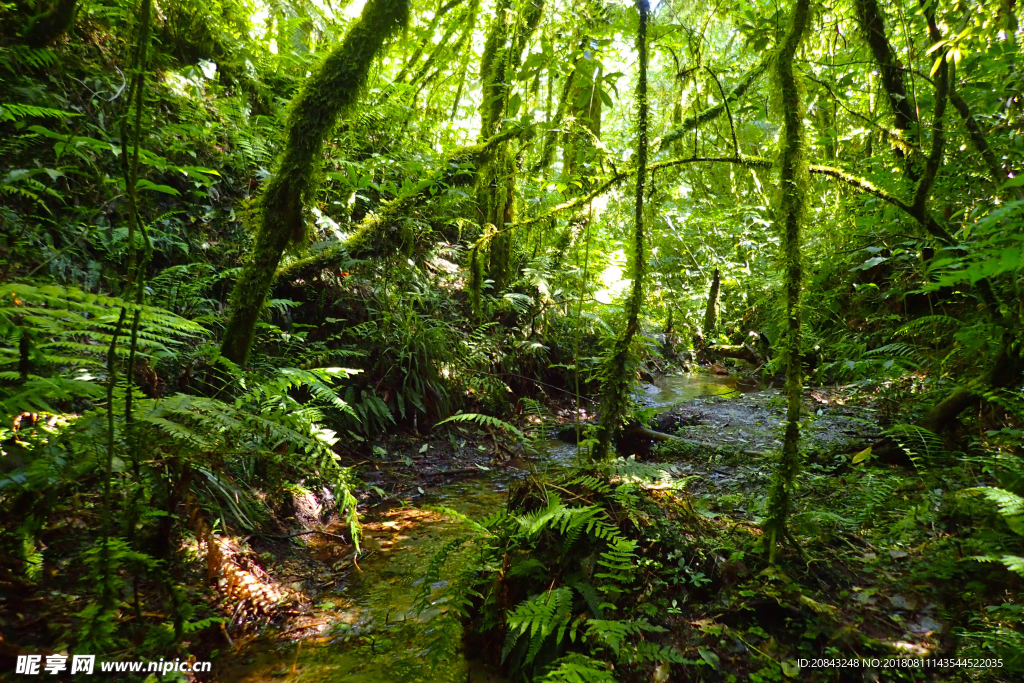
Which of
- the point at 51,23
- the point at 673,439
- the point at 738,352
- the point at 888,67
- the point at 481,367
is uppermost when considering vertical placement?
the point at 51,23

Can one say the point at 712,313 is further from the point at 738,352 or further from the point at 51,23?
the point at 51,23

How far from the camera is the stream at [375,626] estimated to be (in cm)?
237

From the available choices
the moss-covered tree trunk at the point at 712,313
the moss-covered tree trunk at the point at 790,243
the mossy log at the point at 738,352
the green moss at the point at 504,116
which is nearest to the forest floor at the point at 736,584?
the moss-covered tree trunk at the point at 790,243

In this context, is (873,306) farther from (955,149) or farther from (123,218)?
(123,218)

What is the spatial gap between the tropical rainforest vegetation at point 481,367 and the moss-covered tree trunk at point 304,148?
0.03 m

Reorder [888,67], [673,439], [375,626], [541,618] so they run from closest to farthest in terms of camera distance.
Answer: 1. [541,618]
2. [375,626]
3. [888,67]
4. [673,439]

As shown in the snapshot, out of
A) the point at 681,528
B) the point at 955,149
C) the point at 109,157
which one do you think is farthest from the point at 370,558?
the point at 955,149

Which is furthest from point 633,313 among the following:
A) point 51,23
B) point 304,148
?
point 51,23

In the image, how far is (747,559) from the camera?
238cm

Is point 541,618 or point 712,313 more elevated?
point 712,313

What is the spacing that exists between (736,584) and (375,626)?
1980 millimetres

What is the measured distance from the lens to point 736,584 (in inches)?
Answer: 89.5

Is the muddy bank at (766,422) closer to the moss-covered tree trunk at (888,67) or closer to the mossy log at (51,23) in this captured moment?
the moss-covered tree trunk at (888,67)

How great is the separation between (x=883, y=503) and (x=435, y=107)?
23.4 ft
